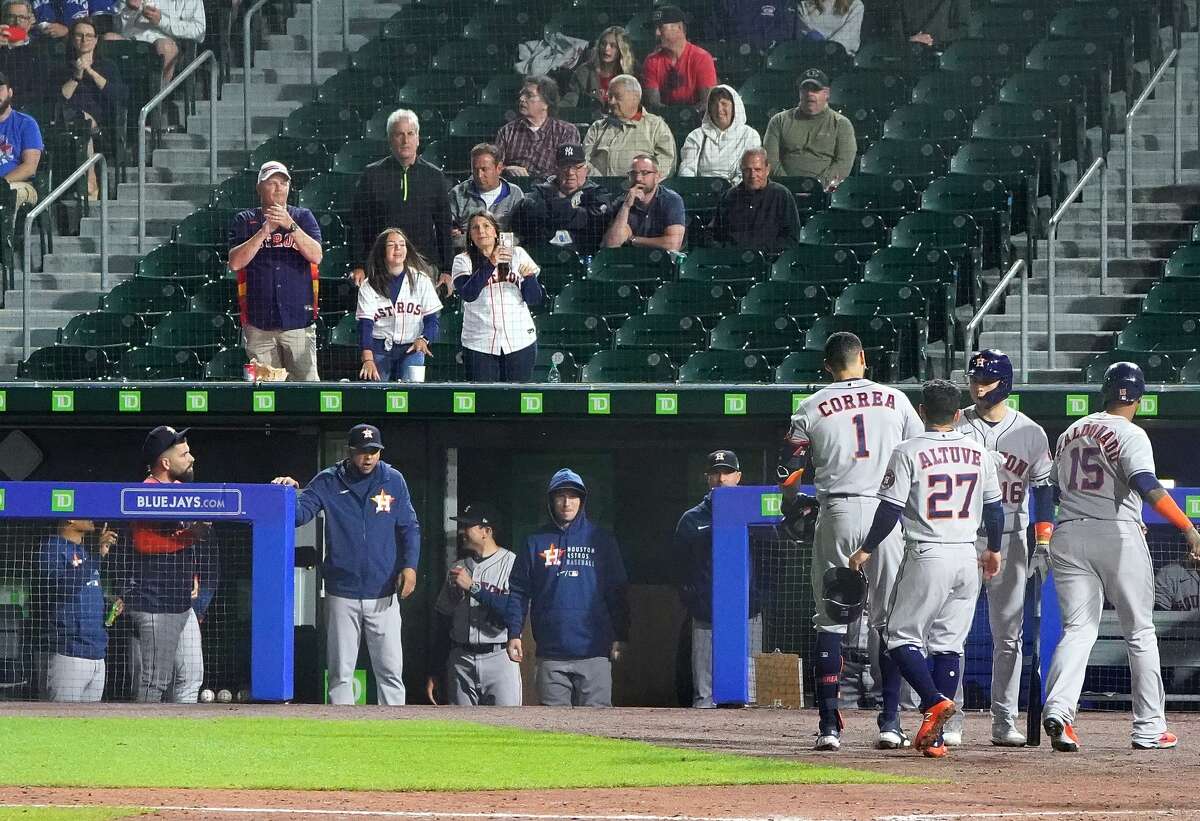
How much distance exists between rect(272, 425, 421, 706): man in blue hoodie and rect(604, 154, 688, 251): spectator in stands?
3.07 meters

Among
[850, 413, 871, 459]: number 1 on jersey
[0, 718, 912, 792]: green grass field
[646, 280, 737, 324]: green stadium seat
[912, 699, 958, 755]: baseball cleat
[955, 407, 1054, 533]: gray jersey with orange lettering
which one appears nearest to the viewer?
[0, 718, 912, 792]: green grass field

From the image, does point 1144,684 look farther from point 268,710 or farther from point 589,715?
point 268,710

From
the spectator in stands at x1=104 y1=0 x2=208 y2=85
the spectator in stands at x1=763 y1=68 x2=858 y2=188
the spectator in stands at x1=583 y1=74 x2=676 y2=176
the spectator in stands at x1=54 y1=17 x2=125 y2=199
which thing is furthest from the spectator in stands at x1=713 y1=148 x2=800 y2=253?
the spectator in stands at x1=104 y1=0 x2=208 y2=85

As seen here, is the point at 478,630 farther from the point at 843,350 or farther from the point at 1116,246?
the point at 1116,246

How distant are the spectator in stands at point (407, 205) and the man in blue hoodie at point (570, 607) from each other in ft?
8.77

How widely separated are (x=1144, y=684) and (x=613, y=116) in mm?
6919

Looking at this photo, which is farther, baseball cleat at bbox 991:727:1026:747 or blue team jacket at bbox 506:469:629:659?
blue team jacket at bbox 506:469:629:659

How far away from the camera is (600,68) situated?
14.5 metres

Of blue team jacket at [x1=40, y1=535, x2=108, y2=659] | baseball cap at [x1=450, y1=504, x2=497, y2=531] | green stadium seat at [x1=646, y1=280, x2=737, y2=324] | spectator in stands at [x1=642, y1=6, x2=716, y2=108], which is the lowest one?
blue team jacket at [x1=40, y1=535, x2=108, y2=659]

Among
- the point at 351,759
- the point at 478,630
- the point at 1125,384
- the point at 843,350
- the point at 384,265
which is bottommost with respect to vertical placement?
the point at 351,759

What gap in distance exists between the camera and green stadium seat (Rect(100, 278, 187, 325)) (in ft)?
43.8

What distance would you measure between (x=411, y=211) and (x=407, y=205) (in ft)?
0.15

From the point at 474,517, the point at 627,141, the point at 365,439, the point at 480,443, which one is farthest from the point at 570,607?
the point at 627,141

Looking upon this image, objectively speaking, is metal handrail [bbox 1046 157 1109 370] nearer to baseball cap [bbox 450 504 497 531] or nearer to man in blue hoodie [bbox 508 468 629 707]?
man in blue hoodie [bbox 508 468 629 707]
